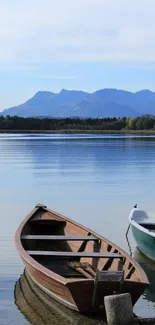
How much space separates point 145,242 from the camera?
15484 millimetres

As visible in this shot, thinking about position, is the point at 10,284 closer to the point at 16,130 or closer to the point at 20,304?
the point at 20,304

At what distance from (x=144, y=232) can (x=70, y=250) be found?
200 centimetres

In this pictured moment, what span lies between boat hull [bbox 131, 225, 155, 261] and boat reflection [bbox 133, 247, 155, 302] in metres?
0.16

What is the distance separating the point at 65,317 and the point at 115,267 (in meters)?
1.65

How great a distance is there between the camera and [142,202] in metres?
26.9

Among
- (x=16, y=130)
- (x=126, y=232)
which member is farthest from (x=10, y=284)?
(x=16, y=130)

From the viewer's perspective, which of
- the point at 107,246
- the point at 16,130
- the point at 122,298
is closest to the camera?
the point at 122,298

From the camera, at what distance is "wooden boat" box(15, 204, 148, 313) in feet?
33.2

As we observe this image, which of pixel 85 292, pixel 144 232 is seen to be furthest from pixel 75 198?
pixel 85 292

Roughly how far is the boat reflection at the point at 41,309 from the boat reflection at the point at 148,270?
6.79 ft

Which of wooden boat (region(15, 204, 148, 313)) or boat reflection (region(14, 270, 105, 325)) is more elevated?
wooden boat (region(15, 204, 148, 313))

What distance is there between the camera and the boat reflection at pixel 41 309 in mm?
10844

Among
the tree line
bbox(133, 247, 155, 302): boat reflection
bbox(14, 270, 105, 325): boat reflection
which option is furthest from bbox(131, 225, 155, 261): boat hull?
the tree line

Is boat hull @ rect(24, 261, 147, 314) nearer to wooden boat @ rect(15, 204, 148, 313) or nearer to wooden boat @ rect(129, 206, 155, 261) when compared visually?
wooden boat @ rect(15, 204, 148, 313)
